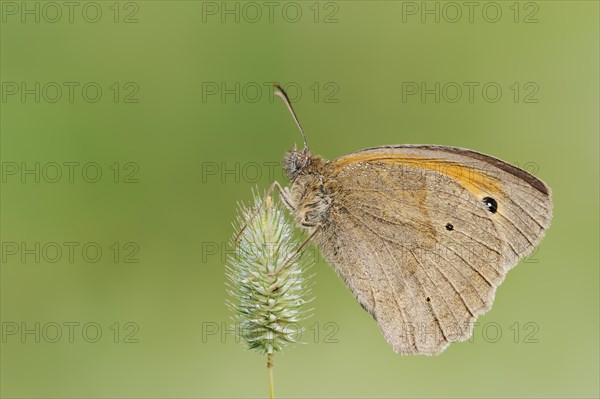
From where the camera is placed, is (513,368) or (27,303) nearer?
(513,368)

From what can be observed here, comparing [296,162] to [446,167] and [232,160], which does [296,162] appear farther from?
[232,160]

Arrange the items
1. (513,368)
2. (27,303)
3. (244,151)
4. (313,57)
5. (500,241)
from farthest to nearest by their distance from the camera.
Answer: (313,57), (244,151), (27,303), (513,368), (500,241)

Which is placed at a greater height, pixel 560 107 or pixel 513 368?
pixel 560 107

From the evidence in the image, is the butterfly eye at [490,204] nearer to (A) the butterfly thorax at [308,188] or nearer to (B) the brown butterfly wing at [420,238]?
(B) the brown butterfly wing at [420,238]

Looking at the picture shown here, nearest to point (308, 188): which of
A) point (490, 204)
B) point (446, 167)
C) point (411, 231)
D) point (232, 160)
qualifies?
point (411, 231)

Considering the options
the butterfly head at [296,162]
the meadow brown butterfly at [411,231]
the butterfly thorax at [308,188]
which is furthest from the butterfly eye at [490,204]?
the butterfly head at [296,162]

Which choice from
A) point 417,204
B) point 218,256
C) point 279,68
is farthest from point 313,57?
point 417,204

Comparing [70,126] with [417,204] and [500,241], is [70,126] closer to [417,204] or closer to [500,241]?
[417,204]
